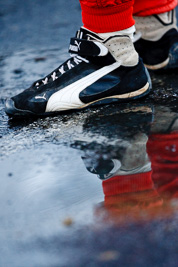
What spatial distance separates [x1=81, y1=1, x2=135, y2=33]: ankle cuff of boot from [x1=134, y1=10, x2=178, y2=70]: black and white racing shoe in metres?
0.52

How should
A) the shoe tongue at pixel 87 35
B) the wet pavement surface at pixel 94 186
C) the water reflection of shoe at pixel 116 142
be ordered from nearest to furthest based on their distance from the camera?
1. the wet pavement surface at pixel 94 186
2. the water reflection of shoe at pixel 116 142
3. the shoe tongue at pixel 87 35

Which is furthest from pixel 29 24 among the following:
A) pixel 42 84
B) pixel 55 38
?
pixel 42 84

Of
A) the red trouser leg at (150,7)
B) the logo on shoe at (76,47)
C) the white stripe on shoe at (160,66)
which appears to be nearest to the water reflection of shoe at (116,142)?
the logo on shoe at (76,47)

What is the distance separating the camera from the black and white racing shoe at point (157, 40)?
2.29 metres

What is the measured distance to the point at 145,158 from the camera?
140cm

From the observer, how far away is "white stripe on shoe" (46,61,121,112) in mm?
1816

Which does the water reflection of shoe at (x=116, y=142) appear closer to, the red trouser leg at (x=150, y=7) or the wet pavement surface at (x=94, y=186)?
the wet pavement surface at (x=94, y=186)

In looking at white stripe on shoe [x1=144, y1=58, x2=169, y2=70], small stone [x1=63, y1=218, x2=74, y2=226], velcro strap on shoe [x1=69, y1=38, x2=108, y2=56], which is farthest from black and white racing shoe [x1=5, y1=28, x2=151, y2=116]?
small stone [x1=63, y1=218, x2=74, y2=226]

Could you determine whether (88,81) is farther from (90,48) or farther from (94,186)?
(94,186)

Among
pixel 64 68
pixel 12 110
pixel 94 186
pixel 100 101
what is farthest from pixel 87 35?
pixel 94 186

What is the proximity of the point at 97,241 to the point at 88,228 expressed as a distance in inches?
2.5

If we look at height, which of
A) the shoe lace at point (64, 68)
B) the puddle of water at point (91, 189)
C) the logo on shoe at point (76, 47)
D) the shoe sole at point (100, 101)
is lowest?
the shoe sole at point (100, 101)

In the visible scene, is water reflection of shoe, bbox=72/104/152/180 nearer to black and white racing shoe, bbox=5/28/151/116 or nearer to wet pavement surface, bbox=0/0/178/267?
wet pavement surface, bbox=0/0/178/267

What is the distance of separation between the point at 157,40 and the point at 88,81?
2.24 feet
